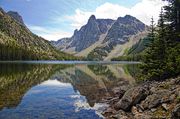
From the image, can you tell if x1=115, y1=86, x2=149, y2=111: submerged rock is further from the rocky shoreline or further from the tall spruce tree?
the tall spruce tree

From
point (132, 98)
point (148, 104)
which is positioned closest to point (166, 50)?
point (132, 98)

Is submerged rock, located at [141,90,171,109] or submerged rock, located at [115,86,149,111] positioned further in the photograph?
submerged rock, located at [115,86,149,111]

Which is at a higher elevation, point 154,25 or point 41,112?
point 154,25

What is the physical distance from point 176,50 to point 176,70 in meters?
3.20

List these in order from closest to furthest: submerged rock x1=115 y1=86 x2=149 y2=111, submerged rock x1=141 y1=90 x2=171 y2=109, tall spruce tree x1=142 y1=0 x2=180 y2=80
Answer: submerged rock x1=141 y1=90 x2=171 y2=109
submerged rock x1=115 y1=86 x2=149 y2=111
tall spruce tree x1=142 y1=0 x2=180 y2=80

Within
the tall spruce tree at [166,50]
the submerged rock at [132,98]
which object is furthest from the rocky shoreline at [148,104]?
the tall spruce tree at [166,50]

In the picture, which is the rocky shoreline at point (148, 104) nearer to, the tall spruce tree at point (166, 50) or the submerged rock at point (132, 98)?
the submerged rock at point (132, 98)

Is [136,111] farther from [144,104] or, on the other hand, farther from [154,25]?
[154,25]

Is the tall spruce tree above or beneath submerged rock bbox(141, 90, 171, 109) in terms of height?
above

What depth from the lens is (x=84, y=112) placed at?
3756 cm

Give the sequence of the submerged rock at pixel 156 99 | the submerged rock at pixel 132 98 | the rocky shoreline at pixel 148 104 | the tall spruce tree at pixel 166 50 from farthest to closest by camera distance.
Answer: the tall spruce tree at pixel 166 50 < the submerged rock at pixel 132 98 < the submerged rock at pixel 156 99 < the rocky shoreline at pixel 148 104

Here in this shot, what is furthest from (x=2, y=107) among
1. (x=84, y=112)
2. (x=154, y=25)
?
(x=154, y=25)

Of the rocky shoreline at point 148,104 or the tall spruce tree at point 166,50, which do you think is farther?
the tall spruce tree at point 166,50

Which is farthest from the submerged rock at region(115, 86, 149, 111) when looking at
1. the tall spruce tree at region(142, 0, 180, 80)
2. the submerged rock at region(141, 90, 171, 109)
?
the tall spruce tree at region(142, 0, 180, 80)
